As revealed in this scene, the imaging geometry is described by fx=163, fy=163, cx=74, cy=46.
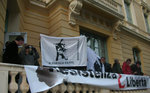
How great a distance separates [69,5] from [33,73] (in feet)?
19.6

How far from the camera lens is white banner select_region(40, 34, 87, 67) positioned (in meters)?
6.16

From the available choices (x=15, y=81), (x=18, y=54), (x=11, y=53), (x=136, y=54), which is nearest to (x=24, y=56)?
(x=18, y=54)

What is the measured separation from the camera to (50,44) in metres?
6.32

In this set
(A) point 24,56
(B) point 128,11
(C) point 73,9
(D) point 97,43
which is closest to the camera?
(A) point 24,56

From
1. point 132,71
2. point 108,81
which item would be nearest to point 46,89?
point 108,81

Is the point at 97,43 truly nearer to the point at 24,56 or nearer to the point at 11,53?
the point at 24,56

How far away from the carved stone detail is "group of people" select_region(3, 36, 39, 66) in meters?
3.79

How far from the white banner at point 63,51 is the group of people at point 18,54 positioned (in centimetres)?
99

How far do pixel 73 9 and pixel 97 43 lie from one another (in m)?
3.15

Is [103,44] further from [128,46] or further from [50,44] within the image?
[50,44]

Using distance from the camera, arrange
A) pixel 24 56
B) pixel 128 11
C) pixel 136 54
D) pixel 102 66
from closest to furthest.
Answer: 1. pixel 24 56
2. pixel 102 66
3. pixel 136 54
4. pixel 128 11

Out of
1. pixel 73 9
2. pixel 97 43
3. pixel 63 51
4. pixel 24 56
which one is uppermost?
pixel 73 9

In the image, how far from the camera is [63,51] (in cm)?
634

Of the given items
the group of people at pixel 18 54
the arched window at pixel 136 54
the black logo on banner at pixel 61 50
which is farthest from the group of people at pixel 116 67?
the arched window at pixel 136 54
